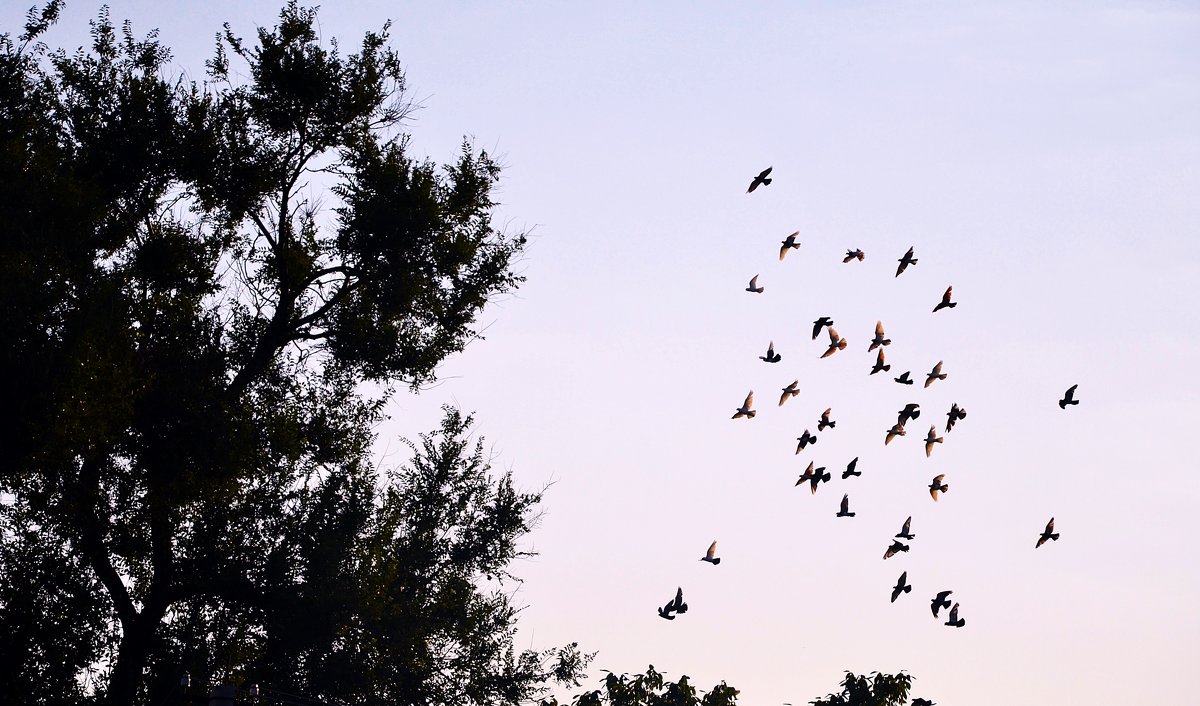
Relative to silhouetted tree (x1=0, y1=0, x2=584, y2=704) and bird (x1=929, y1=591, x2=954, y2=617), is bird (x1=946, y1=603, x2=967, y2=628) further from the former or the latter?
silhouetted tree (x1=0, y1=0, x2=584, y2=704)

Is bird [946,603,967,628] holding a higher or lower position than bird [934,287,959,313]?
Answer: lower

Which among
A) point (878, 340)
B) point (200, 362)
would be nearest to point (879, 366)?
point (878, 340)

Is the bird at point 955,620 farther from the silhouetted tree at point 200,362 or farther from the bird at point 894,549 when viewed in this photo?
the silhouetted tree at point 200,362

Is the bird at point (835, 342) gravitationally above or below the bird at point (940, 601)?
above

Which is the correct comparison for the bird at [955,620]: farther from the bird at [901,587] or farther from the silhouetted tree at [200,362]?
the silhouetted tree at [200,362]

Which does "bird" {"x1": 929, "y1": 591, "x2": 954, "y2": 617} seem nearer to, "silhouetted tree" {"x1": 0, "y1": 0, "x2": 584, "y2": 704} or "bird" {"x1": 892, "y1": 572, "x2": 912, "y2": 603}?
"bird" {"x1": 892, "y1": 572, "x2": 912, "y2": 603}

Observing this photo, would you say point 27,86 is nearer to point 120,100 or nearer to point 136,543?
point 120,100

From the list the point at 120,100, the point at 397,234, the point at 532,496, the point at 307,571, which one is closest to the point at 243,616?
the point at 307,571

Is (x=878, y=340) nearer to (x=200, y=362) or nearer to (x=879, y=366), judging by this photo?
(x=879, y=366)

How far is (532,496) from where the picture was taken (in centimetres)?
4144

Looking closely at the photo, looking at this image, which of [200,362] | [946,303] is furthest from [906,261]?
[200,362]

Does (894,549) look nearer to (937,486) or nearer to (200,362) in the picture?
(937,486)

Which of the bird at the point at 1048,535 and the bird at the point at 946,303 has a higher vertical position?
the bird at the point at 946,303

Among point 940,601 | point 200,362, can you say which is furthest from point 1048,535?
point 200,362
